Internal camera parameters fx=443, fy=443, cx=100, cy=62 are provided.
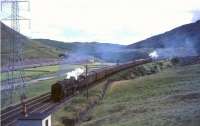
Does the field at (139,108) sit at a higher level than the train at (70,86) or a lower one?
lower

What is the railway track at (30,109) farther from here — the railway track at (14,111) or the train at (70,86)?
the train at (70,86)

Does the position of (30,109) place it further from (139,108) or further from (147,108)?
(147,108)

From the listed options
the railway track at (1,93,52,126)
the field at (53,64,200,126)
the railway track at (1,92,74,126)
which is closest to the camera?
the field at (53,64,200,126)

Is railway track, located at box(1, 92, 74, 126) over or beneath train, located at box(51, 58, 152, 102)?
beneath

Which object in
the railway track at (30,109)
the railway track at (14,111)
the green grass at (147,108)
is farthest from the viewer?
the railway track at (30,109)

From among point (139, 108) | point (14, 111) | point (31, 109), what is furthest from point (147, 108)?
point (14, 111)

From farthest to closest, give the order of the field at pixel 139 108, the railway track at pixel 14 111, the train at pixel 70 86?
the train at pixel 70 86 < the railway track at pixel 14 111 < the field at pixel 139 108

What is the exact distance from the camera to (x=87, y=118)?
4969 centimetres

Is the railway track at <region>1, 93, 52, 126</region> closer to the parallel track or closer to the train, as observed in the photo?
the parallel track

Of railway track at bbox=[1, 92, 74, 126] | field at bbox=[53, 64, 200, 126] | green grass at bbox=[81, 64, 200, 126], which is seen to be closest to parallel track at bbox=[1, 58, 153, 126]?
railway track at bbox=[1, 92, 74, 126]

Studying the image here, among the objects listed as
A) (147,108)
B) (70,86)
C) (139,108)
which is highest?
(70,86)

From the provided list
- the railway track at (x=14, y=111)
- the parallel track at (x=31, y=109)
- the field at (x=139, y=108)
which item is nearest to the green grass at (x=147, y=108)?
the field at (x=139, y=108)

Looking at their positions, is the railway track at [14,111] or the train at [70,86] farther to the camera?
the train at [70,86]

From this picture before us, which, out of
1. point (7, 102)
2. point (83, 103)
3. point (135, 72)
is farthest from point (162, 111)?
point (135, 72)
